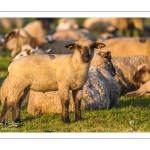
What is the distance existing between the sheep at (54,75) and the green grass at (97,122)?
0.29 m

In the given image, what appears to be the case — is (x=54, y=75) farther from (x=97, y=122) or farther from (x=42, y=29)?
(x=42, y=29)

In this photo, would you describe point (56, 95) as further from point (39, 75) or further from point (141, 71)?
point (141, 71)

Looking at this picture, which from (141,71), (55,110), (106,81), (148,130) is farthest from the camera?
(141,71)

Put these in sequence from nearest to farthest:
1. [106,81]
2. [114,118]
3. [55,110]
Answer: [114,118], [55,110], [106,81]

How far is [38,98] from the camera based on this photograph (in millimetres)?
11445

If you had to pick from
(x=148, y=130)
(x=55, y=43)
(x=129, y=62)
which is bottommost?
(x=148, y=130)

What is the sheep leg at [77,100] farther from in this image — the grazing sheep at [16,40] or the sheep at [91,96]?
the grazing sheep at [16,40]

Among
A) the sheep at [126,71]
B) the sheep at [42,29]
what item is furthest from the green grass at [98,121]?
the sheep at [42,29]

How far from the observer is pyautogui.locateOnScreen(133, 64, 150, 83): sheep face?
14500 mm

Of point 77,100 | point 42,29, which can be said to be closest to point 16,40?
point 42,29
